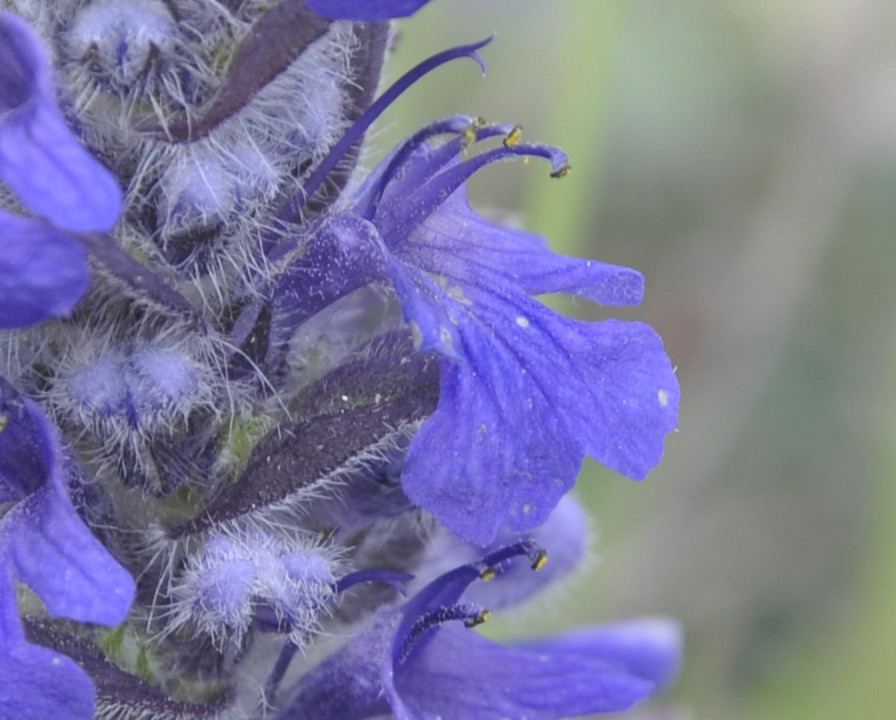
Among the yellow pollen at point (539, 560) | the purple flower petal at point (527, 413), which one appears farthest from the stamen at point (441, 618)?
the purple flower petal at point (527, 413)

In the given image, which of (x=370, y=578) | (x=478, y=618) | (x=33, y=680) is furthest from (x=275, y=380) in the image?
(x=33, y=680)

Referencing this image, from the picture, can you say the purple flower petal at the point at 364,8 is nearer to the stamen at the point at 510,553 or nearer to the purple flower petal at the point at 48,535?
the purple flower petal at the point at 48,535

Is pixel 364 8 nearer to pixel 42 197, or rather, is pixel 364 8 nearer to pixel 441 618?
pixel 42 197

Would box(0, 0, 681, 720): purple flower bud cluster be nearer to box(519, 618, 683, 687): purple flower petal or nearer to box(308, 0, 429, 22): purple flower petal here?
box(308, 0, 429, 22): purple flower petal

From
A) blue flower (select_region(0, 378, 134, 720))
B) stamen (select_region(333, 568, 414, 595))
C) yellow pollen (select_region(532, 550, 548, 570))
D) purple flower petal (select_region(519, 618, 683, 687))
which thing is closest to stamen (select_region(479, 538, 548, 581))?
yellow pollen (select_region(532, 550, 548, 570))

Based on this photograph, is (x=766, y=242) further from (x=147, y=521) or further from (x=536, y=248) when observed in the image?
(x=147, y=521)
